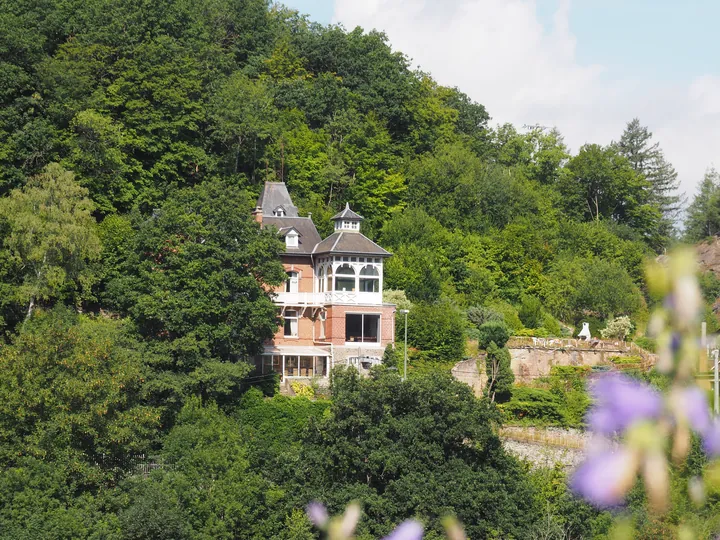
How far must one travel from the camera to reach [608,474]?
129 centimetres

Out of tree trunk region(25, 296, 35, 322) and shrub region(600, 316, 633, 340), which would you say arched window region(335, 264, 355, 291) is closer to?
tree trunk region(25, 296, 35, 322)

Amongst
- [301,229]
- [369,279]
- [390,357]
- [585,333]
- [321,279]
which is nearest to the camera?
[390,357]

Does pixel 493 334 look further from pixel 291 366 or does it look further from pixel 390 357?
pixel 291 366

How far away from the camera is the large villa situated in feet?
141

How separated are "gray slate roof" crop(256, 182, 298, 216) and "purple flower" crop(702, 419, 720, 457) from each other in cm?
4731

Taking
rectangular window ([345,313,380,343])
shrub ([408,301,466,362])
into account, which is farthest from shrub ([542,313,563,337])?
rectangular window ([345,313,380,343])

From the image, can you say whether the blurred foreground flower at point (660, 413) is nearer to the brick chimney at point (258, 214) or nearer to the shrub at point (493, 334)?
the shrub at point (493, 334)

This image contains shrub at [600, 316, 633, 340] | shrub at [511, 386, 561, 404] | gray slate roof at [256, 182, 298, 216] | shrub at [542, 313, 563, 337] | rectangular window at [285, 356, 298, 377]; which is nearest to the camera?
shrub at [511, 386, 561, 404]

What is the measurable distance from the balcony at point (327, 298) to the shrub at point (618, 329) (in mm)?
12840

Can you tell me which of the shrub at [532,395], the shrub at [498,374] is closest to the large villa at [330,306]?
the shrub at [498,374]

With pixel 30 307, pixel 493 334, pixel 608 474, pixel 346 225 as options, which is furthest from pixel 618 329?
pixel 608 474

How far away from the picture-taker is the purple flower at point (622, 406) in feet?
4.35

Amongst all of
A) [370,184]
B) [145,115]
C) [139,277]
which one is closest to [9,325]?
[139,277]

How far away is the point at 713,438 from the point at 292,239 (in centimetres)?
4411
